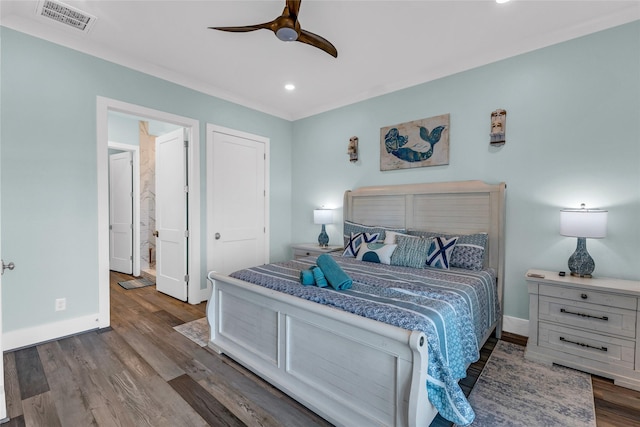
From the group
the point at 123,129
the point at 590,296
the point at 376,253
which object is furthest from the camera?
the point at 123,129

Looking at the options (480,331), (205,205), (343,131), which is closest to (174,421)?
(480,331)

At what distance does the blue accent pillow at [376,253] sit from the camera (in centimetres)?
290

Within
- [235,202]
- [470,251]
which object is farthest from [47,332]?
[470,251]

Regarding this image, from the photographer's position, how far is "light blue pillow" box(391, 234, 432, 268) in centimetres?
274

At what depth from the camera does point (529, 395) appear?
1917mm

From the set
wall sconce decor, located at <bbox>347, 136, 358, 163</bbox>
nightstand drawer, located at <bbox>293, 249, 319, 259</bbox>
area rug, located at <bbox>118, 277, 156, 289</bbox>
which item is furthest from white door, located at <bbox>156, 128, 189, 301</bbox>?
wall sconce decor, located at <bbox>347, 136, 358, 163</bbox>

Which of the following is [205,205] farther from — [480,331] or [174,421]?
[480,331]

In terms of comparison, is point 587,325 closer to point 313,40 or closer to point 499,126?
point 499,126

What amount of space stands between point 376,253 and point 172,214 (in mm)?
2708

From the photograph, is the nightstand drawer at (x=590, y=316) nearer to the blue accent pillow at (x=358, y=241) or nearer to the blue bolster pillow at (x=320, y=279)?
the blue accent pillow at (x=358, y=241)

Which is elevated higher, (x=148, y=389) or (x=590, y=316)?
(x=590, y=316)

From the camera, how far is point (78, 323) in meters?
2.76

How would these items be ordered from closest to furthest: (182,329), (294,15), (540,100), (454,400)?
(454,400) → (294,15) → (540,100) → (182,329)

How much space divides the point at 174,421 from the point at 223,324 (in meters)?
0.82
